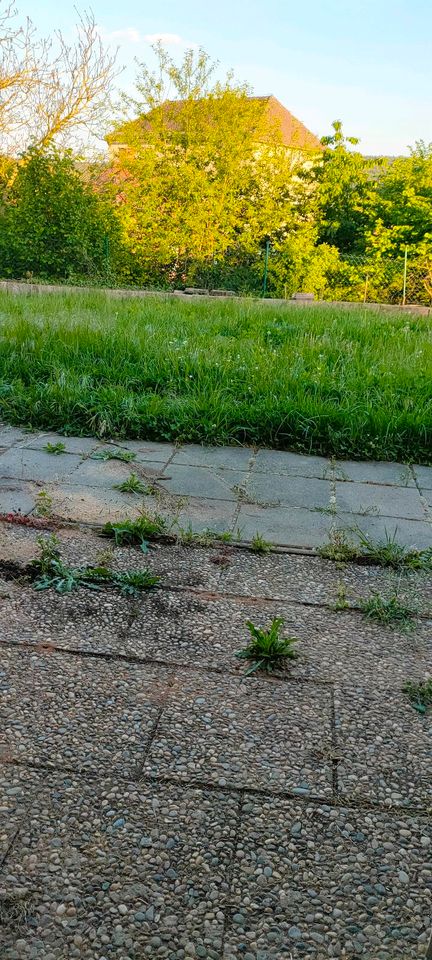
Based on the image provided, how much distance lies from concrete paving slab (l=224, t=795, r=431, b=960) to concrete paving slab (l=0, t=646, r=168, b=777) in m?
0.39

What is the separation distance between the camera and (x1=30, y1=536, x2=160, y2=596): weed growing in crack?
2781mm

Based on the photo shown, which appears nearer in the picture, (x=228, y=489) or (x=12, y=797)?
(x=12, y=797)

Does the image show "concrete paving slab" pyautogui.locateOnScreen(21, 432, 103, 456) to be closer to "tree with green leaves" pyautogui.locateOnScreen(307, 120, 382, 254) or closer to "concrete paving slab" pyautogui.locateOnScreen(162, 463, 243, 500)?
"concrete paving slab" pyautogui.locateOnScreen(162, 463, 243, 500)

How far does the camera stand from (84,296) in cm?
966

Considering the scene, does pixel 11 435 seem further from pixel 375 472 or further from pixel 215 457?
pixel 375 472

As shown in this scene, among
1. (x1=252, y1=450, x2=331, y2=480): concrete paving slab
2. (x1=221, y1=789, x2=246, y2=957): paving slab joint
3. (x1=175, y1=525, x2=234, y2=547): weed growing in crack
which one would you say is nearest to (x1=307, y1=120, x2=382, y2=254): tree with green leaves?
(x1=252, y1=450, x2=331, y2=480): concrete paving slab

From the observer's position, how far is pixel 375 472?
14.2ft

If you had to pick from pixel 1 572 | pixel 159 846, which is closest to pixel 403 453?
pixel 1 572

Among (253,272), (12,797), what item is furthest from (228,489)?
(253,272)

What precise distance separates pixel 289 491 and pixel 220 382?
170 centimetres

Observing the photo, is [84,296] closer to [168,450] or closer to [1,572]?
[168,450]

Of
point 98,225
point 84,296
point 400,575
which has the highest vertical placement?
point 98,225

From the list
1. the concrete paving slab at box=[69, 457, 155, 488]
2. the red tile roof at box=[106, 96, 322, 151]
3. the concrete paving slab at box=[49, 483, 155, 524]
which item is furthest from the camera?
the red tile roof at box=[106, 96, 322, 151]

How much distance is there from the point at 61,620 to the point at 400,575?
1.37 m
